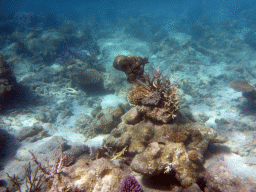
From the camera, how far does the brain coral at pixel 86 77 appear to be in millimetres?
9680

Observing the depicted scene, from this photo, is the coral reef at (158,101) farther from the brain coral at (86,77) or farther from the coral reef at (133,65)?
the brain coral at (86,77)

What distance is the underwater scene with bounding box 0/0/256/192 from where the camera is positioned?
2963 millimetres

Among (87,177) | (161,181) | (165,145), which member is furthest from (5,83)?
(161,181)

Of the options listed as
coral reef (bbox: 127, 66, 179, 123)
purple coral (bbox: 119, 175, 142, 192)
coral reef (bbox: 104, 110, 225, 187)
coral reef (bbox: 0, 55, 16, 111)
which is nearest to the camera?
purple coral (bbox: 119, 175, 142, 192)

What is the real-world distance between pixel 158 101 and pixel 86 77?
23.2ft

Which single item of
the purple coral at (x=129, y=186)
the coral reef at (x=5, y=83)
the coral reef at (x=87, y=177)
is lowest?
the coral reef at (x=5, y=83)

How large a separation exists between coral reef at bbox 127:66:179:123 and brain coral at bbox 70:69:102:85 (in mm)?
6018

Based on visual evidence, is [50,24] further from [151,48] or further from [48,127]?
[48,127]

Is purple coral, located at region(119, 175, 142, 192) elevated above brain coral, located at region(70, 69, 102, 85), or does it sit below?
above

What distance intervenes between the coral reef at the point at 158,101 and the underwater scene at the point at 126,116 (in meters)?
0.03

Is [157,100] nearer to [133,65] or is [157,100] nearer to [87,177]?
[133,65]

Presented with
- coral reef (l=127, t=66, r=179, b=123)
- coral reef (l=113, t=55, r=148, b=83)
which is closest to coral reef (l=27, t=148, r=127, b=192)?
coral reef (l=127, t=66, r=179, b=123)

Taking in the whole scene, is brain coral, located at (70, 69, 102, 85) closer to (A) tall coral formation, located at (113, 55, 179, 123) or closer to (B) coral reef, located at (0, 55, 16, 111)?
(B) coral reef, located at (0, 55, 16, 111)

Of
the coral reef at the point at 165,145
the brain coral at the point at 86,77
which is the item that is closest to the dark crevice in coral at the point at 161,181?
the coral reef at the point at 165,145
